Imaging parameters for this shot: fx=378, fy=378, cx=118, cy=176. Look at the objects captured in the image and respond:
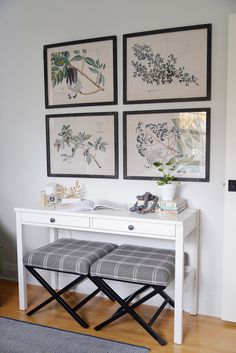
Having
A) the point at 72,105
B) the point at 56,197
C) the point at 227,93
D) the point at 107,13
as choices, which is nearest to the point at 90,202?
the point at 56,197

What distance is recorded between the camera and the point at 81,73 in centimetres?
301

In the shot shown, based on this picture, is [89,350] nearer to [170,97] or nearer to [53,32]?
[170,97]

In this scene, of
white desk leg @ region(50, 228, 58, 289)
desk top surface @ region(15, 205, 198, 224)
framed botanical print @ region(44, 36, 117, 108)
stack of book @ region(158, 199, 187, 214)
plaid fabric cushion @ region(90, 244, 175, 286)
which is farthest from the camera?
white desk leg @ region(50, 228, 58, 289)

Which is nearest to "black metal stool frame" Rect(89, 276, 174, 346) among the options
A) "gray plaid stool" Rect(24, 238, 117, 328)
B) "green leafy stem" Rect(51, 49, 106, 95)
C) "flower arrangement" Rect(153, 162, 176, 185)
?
"gray plaid stool" Rect(24, 238, 117, 328)

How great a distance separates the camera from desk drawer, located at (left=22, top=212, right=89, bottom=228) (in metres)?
2.64

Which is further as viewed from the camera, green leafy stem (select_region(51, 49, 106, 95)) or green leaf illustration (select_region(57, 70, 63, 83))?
green leaf illustration (select_region(57, 70, 63, 83))

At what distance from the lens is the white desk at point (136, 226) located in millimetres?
2330

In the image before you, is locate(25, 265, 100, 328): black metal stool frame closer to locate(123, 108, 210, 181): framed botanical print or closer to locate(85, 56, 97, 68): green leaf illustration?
locate(123, 108, 210, 181): framed botanical print

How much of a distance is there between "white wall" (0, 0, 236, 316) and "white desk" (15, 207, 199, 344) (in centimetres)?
15

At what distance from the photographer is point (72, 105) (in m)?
3.07

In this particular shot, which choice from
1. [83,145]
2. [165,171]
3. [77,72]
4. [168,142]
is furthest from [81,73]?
[165,171]

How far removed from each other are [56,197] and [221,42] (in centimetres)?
166

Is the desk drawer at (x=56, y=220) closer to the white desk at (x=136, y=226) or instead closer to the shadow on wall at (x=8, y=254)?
the white desk at (x=136, y=226)

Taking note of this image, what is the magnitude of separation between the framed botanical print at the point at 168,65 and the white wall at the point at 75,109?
0.17ft
